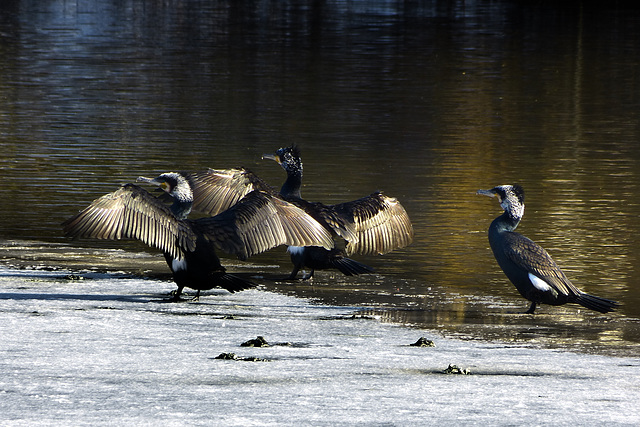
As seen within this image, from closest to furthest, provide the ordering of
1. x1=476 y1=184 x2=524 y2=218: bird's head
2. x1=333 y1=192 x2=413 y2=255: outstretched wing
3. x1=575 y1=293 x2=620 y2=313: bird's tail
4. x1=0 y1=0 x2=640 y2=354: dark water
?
x1=575 y1=293 x2=620 y2=313: bird's tail
x1=476 y1=184 x2=524 y2=218: bird's head
x1=333 y1=192 x2=413 y2=255: outstretched wing
x1=0 y1=0 x2=640 y2=354: dark water

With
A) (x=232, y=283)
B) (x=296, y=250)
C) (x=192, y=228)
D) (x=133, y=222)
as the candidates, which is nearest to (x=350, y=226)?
(x=296, y=250)

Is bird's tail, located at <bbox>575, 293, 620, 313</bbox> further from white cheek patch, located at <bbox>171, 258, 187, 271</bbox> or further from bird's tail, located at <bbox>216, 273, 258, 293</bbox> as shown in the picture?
white cheek patch, located at <bbox>171, 258, 187, 271</bbox>

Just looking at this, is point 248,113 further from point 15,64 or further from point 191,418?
point 191,418

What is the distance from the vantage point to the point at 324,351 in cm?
732

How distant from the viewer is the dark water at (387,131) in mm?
10875

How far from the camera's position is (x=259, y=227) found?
9.14 m

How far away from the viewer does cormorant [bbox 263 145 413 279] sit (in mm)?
9812

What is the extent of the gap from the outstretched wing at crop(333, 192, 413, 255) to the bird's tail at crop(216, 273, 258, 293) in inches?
59.5

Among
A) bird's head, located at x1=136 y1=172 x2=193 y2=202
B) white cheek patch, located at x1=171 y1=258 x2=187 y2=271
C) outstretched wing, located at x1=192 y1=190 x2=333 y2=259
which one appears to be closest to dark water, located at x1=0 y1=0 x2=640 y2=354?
outstretched wing, located at x1=192 y1=190 x2=333 y2=259

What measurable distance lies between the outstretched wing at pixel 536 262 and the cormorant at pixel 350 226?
132 centimetres

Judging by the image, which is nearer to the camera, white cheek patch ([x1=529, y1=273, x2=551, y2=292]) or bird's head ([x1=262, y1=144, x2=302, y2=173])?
white cheek patch ([x1=529, y1=273, x2=551, y2=292])

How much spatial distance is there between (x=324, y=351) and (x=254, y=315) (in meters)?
1.25

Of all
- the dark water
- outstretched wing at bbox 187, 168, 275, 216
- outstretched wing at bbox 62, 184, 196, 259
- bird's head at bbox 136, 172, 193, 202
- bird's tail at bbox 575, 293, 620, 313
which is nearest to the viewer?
outstretched wing at bbox 62, 184, 196, 259

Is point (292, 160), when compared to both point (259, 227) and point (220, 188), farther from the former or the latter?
point (259, 227)
